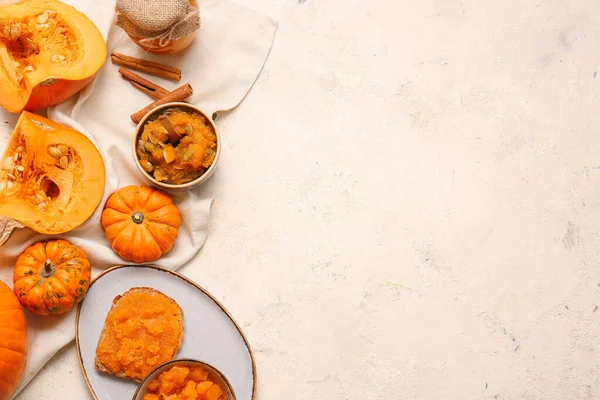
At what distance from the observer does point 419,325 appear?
2.05m

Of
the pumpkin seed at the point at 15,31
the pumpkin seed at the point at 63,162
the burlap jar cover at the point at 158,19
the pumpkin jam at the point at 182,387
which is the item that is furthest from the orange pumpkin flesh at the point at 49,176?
Answer: the pumpkin jam at the point at 182,387

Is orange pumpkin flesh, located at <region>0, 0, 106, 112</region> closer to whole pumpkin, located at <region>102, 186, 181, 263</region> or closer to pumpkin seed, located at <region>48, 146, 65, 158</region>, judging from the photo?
pumpkin seed, located at <region>48, 146, 65, 158</region>

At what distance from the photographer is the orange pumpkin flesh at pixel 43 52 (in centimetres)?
183

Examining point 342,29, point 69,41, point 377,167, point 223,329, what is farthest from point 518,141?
point 69,41

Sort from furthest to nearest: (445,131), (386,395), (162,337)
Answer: (445,131) → (386,395) → (162,337)

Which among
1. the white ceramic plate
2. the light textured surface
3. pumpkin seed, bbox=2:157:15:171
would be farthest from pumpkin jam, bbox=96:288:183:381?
pumpkin seed, bbox=2:157:15:171

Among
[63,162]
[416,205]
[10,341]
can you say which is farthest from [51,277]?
[416,205]

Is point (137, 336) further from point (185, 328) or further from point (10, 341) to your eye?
point (10, 341)

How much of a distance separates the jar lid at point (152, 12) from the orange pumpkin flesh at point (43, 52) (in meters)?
0.14

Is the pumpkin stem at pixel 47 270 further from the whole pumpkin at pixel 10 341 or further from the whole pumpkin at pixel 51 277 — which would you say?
the whole pumpkin at pixel 10 341

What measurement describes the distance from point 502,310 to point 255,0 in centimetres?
131

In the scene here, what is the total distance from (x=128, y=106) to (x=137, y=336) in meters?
0.72

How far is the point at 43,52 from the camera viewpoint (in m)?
1.85

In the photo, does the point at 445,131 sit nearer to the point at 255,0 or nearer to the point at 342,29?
the point at 342,29
